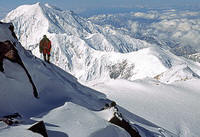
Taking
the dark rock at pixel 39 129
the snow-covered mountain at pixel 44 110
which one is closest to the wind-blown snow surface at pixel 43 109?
the snow-covered mountain at pixel 44 110

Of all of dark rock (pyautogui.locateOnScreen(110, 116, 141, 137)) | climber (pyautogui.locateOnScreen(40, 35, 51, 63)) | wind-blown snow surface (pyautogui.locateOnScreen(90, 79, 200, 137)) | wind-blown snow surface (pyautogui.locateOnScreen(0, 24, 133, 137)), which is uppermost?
climber (pyautogui.locateOnScreen(40, 35, 51, 63))

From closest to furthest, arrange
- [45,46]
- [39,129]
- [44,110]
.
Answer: [39,129]
[44,110]
[45,46]

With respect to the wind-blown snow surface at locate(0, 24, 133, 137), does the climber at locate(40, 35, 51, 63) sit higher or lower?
higher

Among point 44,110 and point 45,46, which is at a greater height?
point 45,46

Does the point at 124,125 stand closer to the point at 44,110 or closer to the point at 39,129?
the point at 44,110

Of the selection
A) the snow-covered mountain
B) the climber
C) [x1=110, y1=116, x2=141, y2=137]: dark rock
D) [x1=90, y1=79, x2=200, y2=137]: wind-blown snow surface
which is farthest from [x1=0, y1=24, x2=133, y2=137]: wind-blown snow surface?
[x1=90, y1=79, x2=200, y2=137]: wind-blown snow surface

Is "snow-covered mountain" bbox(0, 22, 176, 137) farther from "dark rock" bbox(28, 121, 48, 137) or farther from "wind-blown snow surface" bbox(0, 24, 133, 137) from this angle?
"dark rock" bbox(28, 121, 48, 137)

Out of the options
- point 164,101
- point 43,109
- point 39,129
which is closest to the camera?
point 39,129

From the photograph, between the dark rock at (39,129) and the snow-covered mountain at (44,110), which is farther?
the snow-covered mountain at (44,110)

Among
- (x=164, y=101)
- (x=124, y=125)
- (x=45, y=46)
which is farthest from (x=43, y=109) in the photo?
(x=164, y=101)

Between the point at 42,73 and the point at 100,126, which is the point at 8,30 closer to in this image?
the point at 42,73

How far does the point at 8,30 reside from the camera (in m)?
18.8

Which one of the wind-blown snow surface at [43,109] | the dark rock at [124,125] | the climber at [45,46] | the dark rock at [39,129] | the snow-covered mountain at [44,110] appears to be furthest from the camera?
the climber at [45,46]

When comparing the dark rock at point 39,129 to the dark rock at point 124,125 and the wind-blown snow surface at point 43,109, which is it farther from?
the dark rock at point 124,125
